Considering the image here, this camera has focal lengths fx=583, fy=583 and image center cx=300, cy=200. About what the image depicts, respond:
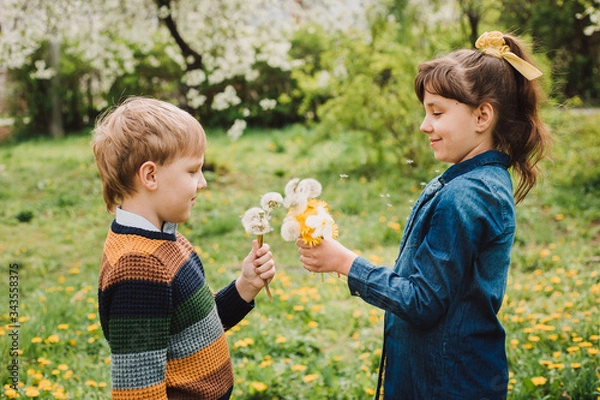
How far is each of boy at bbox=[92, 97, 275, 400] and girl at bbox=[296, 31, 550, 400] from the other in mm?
372

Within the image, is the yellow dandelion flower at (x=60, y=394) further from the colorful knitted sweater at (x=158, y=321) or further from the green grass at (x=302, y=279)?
the colorful knitted sweater at (x=158, y=321)

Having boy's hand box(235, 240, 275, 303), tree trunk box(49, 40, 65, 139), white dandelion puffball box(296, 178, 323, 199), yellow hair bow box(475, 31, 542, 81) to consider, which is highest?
yellow hair bow box(475, 31, 542, 81)

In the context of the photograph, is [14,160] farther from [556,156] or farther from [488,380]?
[488,380]

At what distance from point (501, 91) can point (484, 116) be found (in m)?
0.09

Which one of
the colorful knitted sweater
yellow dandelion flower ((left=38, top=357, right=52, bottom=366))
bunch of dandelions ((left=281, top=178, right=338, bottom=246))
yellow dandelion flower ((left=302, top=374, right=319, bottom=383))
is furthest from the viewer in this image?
yellow dandelion flower ((left=38, top=357, right=52, bottom=366))

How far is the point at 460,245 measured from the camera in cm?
154

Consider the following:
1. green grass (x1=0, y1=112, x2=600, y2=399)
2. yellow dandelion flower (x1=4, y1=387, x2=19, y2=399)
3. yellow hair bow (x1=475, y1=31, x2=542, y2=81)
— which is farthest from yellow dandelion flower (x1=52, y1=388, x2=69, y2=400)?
yellow hair bow (x1=475, y1=31, x2=542, y2=81)

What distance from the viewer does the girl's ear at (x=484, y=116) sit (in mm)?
1667

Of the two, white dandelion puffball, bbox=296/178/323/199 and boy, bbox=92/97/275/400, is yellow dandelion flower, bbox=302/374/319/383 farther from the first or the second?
white dandelion puffball, bbox=296/178/323/199

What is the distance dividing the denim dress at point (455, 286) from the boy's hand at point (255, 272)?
1.05 ft

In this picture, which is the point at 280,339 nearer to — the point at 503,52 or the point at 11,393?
the point at 11,393

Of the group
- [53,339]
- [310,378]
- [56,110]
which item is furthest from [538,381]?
[56,110]

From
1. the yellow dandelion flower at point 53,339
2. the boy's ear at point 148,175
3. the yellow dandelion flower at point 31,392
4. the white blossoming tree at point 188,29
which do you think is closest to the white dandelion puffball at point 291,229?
the boy's ear at point 148,175

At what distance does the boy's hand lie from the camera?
6.06 feet
